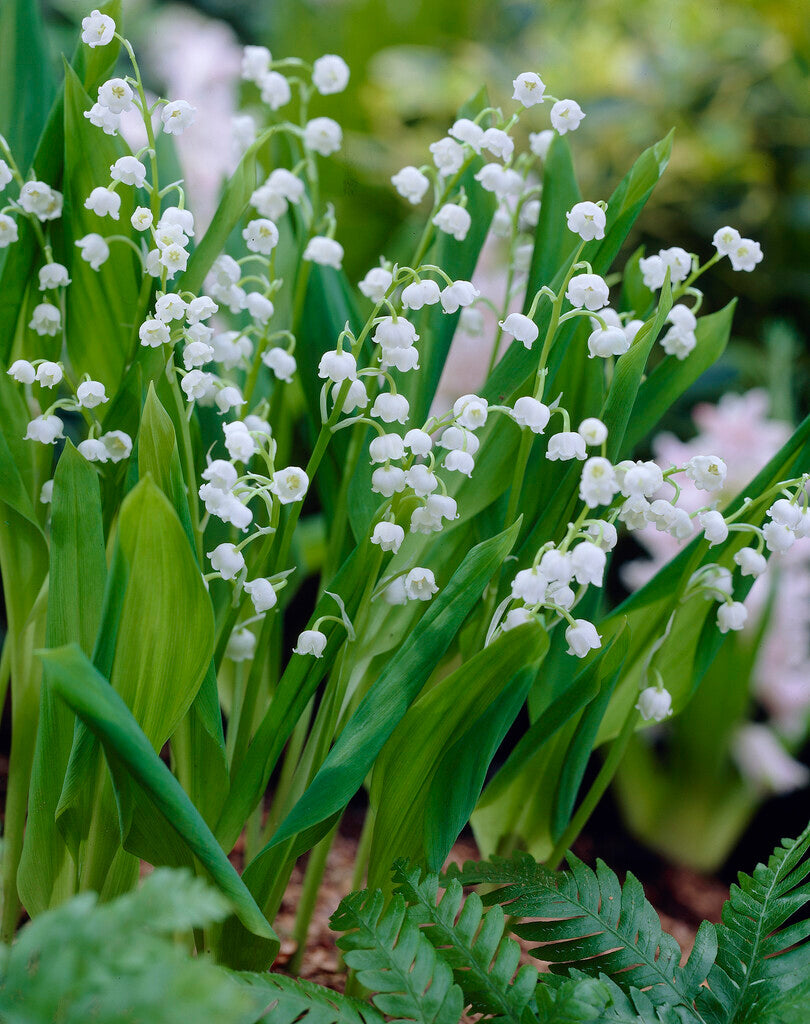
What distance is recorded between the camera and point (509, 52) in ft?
5.84

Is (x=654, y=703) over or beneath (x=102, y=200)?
beneath

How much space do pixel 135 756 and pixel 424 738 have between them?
0.54 feet

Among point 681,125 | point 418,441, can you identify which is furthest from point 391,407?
point 681,125

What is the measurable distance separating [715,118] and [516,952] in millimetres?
1467

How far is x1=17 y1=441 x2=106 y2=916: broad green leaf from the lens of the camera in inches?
19.2

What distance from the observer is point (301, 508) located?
551 mm

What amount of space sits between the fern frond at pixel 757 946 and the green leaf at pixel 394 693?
0.22 metres

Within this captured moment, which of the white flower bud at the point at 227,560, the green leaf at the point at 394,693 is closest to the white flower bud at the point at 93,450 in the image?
the white flower bud at the point at 227,560

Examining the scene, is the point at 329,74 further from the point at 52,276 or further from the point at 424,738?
the point at 424,738

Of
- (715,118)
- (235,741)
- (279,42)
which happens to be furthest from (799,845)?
(279,42)

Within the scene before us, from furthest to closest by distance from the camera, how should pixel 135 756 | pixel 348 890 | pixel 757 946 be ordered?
pixel 348 890 < pixel 757 946 < pixel 135 756

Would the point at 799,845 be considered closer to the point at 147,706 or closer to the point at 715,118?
the point at 147,706

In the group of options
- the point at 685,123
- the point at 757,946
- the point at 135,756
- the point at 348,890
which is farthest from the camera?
the point at 685,123

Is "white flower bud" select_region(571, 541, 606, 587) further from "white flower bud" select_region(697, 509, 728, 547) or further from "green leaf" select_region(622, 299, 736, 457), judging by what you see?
"green leaf" select_region(622, 299, 736, 457)
